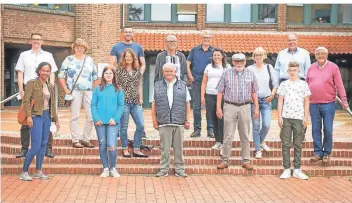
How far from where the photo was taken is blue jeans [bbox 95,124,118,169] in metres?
8.52

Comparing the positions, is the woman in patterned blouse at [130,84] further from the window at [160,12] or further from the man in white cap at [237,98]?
the window at [160,12]

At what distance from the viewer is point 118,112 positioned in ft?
28.2

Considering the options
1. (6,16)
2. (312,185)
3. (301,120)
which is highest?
(6,16)

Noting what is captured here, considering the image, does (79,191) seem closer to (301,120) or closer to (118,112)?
(118,112)

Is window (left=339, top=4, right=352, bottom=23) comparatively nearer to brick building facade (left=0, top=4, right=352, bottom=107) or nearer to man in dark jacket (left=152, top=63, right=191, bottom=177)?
brick building facade (left=0, top=4, right=352, bottom=107)

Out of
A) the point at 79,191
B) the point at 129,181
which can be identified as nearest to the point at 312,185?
the point at 129,181

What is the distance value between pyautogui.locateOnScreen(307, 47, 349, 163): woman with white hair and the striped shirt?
43.4 inches

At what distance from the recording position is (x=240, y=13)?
81.5 feet

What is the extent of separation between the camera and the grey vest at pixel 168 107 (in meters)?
8.66

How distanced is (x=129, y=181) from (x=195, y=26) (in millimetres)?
17214

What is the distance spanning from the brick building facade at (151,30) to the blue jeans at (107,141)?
1288cm

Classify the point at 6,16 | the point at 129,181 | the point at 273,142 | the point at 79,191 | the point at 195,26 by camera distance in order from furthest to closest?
the point at 195,26 → the point at 6,16 → the point at 273,142 → the point at 129,181 → the point at 79,191

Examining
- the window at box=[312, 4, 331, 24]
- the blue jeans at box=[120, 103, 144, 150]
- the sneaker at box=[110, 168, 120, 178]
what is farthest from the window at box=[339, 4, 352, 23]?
the sneaker at box=[110, 168, 120, 178]

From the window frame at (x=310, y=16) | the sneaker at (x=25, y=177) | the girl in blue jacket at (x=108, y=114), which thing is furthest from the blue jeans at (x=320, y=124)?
the window frame at (x=310, y=16)
